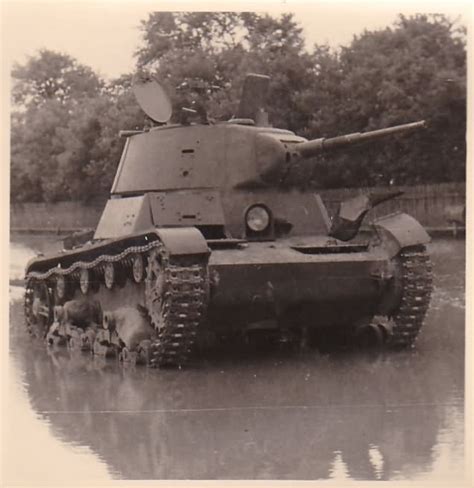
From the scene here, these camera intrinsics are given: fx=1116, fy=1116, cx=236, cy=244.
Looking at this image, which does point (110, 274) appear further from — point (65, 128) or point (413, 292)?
point (413, 292)

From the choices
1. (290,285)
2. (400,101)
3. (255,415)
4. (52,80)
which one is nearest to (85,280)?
(52,80)

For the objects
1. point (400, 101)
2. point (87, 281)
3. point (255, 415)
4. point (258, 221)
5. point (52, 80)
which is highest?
point (400, 101)

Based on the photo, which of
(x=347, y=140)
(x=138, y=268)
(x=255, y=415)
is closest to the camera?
(x=255, y=415)

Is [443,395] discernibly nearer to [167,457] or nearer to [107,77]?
[167,457]

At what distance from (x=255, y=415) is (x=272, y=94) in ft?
24.1

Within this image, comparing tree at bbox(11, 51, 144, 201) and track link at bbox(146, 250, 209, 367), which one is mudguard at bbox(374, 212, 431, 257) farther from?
tree at bbox(11, 51, 144, 201)

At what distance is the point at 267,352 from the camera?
1254 cm

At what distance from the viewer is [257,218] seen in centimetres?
1262

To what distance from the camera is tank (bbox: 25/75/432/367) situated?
1135 centimetres

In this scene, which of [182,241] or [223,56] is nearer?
[182,241]

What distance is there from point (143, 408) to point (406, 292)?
3.58 metres

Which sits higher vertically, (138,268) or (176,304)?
(138,268)

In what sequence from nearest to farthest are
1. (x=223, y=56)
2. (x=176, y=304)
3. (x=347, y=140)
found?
(x=176, y=304) → (x=347, y=140) → (x=223, y=56)

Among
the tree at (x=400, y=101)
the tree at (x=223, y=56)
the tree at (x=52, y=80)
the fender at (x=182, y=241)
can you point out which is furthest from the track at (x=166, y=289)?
the tree at (x=400, y=101)
